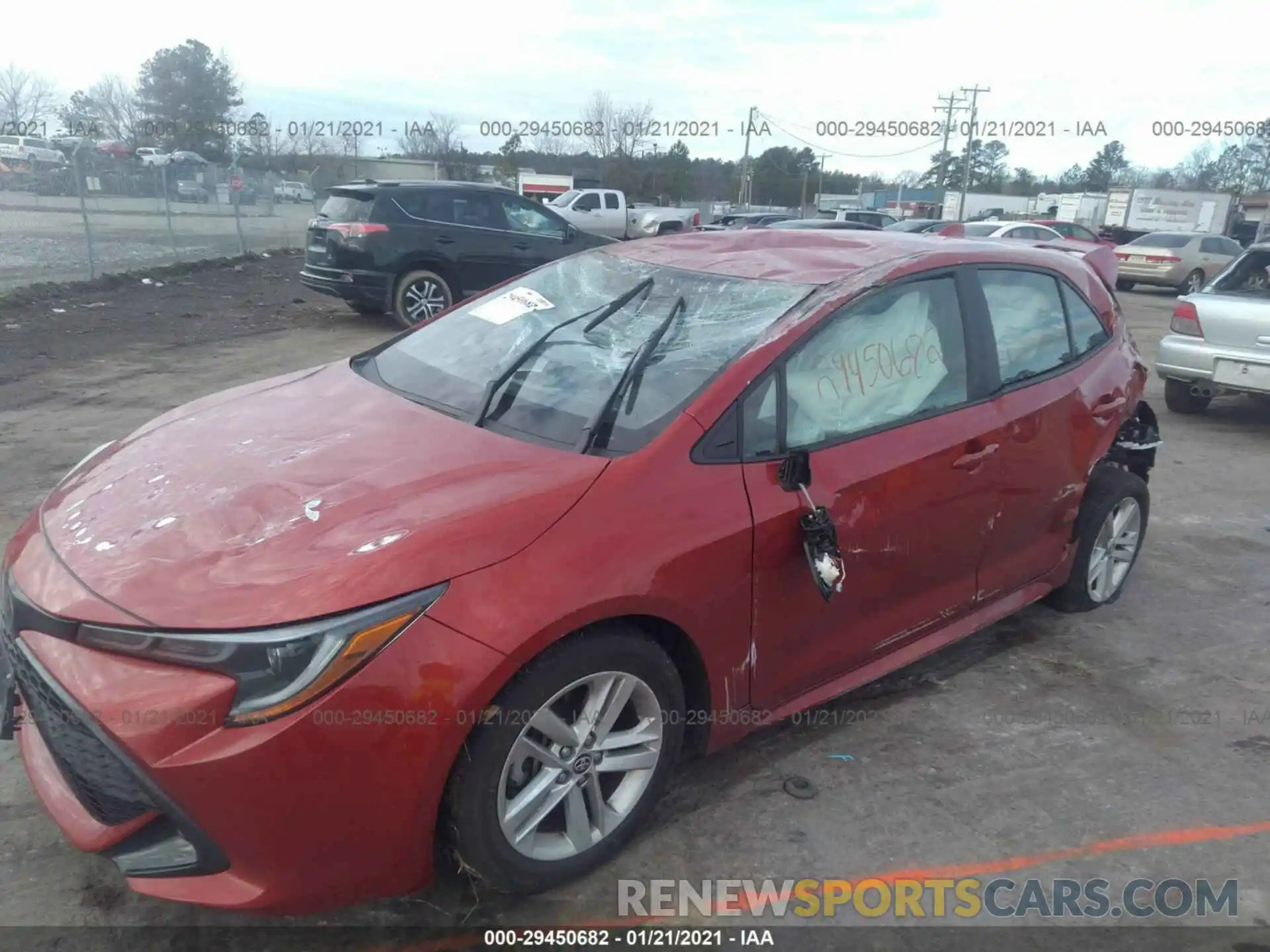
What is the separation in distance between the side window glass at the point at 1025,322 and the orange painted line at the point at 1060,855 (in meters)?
1.58

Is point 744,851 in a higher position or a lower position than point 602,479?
lower

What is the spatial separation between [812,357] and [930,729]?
Answer: 56.8 inches

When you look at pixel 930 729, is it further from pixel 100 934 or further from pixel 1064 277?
pixel 100 934

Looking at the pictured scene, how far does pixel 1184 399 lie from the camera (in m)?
8.27

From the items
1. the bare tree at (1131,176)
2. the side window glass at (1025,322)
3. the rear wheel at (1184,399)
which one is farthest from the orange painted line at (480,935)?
the bare tree at (1131,176)

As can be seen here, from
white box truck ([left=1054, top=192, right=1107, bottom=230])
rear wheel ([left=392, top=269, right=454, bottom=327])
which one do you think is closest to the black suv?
rear wheel ([left=392, top=269, right=454, bottom=327])

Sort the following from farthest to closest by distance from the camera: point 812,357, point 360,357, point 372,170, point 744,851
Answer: point 372,170
point 360,357
point 812,357
point 744,851

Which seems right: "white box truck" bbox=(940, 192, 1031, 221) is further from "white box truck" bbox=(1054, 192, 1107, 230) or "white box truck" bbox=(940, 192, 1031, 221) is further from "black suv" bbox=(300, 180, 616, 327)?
"black suv" bbox=(300, 180, 616, 327)

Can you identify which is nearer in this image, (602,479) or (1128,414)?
(602,479)

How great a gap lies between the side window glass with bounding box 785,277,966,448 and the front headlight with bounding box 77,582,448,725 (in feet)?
4.44

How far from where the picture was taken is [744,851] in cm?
260

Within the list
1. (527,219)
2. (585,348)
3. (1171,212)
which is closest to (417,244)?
(527,219)

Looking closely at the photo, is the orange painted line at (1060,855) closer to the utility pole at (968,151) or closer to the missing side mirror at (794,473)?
the missing side mirror at (794,473)

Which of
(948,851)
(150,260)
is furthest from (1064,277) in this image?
(150,260)
